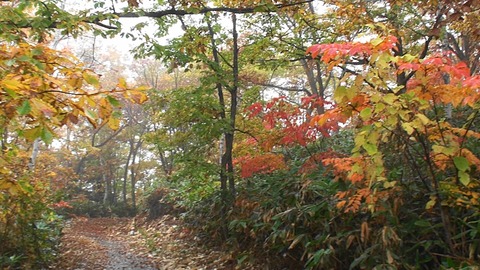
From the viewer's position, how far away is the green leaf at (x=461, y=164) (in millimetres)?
2594

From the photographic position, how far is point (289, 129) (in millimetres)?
5277

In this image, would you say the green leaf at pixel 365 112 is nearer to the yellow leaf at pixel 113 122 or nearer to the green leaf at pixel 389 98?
the green leaf at pixel 389 98

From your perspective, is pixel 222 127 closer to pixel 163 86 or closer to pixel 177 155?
Answer: pixel 177 155

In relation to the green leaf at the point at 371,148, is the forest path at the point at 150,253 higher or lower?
lower

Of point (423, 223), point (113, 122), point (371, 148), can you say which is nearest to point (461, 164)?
point (371, 148)

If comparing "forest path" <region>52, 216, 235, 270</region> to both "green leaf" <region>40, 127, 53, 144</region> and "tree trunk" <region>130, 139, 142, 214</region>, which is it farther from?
"tree trunk" <region>130, 139, 142, 214</region>

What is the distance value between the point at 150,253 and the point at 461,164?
725 centimetres

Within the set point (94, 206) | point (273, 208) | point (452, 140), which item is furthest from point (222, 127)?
point (94, 206)

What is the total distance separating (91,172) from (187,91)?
722 inches

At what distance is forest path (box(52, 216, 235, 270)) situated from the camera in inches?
262

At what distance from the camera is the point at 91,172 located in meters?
22.7

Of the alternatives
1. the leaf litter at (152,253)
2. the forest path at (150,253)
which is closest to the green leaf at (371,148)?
the leaf litter at (152,253)

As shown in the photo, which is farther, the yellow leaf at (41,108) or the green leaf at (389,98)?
the green leaf at (389,98)

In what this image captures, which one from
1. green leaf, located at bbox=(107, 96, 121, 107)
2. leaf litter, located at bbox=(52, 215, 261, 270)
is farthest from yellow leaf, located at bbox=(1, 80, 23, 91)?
leaf litter, located at bbox=(52, 215, 261, 270)
